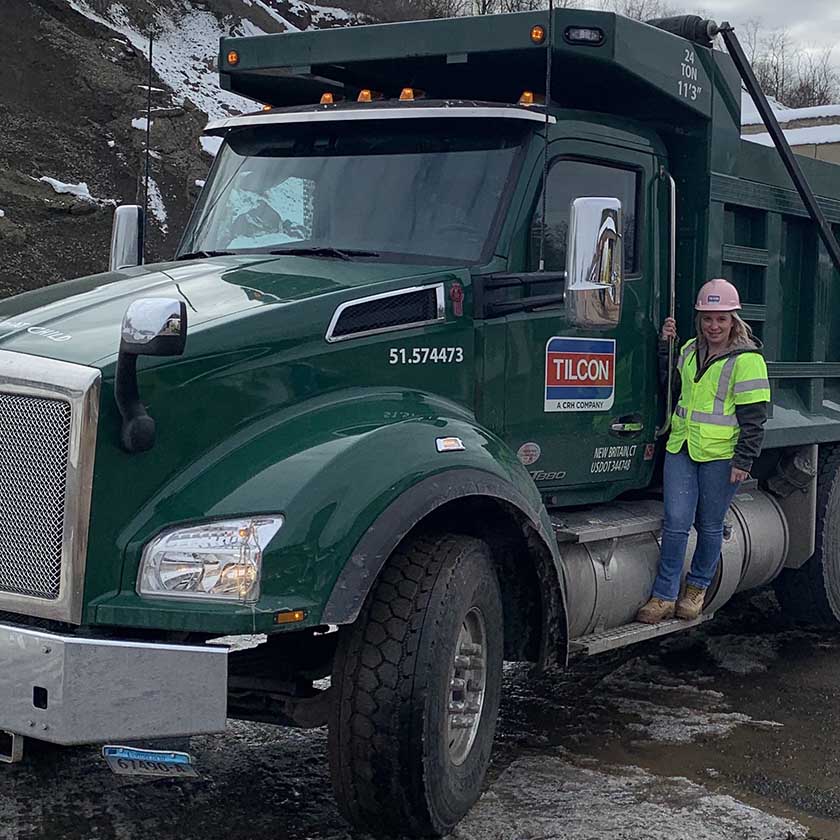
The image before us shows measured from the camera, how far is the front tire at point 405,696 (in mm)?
4148

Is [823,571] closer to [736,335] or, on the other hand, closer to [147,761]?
[736,335]

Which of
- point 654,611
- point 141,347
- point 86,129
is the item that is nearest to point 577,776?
point 654,611

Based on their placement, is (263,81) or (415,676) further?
(263,81)

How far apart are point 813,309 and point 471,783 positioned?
404cm

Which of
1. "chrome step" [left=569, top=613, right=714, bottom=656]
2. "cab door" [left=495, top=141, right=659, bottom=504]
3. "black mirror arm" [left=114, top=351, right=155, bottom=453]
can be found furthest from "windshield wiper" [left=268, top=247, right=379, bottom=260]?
"chrome step" [left=569, top=613, right=714, bottom=656]

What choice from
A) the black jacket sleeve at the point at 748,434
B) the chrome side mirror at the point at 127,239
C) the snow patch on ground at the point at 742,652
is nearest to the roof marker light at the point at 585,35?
the black jacket sleeve at the point at 748,434

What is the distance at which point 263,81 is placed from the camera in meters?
6.61

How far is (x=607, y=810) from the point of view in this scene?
475 centimetres

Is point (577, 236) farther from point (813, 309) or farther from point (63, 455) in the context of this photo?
point (813, 309)

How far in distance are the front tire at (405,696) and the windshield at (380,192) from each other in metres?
1.40

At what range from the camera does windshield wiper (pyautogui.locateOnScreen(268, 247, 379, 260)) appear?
207 inches

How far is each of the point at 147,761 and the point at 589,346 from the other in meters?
2.76

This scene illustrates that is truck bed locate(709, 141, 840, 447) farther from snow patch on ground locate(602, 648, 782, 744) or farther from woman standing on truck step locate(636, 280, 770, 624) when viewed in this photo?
snow patch on ground locate(602, 648, 782, 744)

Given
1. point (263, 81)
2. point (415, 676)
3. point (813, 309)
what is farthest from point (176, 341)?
point (813, 309)
